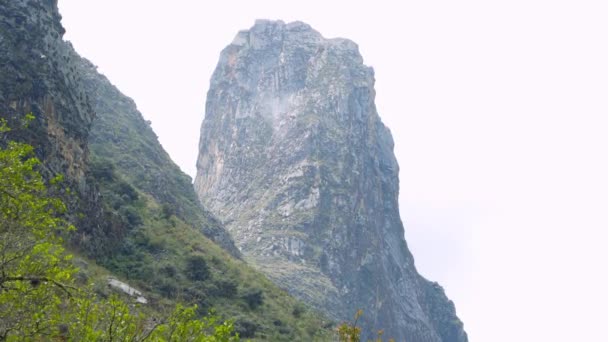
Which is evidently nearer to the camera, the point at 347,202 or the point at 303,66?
the point at 347,202

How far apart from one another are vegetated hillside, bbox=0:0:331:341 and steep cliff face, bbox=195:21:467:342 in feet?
193

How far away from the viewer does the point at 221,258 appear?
5525cm

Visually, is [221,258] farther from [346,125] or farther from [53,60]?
[346,125]

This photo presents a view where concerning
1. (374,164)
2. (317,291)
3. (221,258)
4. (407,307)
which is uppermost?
(374,164)

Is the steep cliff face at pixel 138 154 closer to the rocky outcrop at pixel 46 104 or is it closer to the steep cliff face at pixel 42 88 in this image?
the steep cliff face at pixel 42 88

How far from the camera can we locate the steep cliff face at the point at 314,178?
133 metres

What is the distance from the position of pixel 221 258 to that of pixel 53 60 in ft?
78.5

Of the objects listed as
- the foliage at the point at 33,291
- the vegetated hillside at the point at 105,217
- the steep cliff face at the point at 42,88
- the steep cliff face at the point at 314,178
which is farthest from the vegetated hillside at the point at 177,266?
the steep cliff face at the point at 314,178

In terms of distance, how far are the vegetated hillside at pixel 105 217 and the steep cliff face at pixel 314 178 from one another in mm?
58766

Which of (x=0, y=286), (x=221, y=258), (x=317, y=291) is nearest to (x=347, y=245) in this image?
(x=317, y=291)

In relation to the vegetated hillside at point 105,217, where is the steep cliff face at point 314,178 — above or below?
above

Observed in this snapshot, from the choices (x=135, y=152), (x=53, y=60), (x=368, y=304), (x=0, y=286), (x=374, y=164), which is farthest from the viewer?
(x=374, y=164)

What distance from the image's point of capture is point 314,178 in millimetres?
Answer: 146375

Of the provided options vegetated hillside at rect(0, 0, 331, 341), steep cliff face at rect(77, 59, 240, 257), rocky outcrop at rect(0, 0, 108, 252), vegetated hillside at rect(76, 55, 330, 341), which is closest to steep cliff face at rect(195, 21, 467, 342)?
steep cliff face at rect(77, 59, 240, 257)
